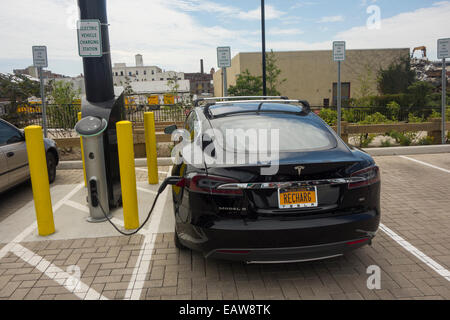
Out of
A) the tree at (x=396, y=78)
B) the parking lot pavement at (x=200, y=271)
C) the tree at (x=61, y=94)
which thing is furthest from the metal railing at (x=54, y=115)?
the tree at (x=396, y=78)

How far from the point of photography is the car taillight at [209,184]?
10.1ft

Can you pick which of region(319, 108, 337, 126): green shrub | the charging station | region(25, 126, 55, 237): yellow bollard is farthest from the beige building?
region(25, 126, 55, 237): yellow bollard

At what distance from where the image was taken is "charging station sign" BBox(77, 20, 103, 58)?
5.02 m

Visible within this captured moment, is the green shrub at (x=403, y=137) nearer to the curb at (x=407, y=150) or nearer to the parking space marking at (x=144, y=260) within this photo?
the curb at (x=407, y=150)

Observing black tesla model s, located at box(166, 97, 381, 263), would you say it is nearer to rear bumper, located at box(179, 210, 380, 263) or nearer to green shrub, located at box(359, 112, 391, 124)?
rear bumper, located at box(179, 210, 380, 263)

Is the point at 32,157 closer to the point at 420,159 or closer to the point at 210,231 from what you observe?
the point at 210,231

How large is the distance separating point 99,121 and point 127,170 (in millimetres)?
814

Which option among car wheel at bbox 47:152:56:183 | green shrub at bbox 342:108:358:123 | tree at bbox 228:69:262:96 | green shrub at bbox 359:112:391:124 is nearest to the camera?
car wheel at bbox 47:152:56:183

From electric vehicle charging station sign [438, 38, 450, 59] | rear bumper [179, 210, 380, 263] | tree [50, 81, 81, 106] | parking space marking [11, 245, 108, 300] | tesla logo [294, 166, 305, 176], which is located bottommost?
parking space marking [11, 245, 108, 300]

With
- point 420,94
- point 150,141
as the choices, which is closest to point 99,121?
point 150,141

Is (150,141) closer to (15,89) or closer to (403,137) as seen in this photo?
(15,89)

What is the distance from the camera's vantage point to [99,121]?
4.87 metres

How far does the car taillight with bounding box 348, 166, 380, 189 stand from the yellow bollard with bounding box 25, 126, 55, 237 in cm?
361
